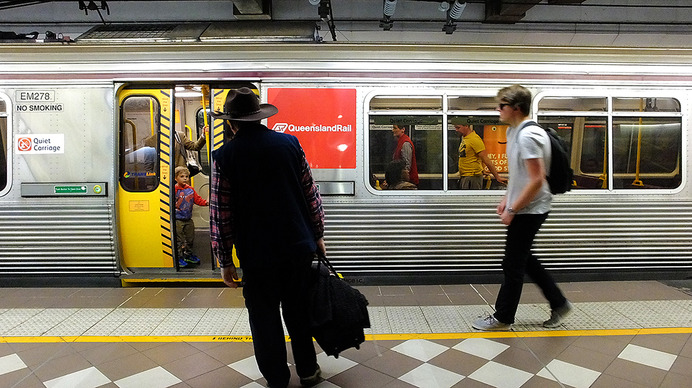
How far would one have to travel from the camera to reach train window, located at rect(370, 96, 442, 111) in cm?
515

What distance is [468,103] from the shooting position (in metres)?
5.20

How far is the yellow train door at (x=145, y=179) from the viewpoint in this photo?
5.29m

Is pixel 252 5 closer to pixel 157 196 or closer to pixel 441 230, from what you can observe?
pixel 157 196

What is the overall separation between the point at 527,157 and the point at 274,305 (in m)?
2.17

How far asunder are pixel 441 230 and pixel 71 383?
11.9 ft

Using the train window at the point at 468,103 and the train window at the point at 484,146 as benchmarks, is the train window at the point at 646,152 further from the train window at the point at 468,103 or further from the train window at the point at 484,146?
the train window at the point at 468,103

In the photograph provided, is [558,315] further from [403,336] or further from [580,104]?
[580,104]

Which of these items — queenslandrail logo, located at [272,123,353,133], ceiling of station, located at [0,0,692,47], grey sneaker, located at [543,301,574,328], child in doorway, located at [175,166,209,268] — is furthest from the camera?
ceiling of station, located at [0,0,692,47]

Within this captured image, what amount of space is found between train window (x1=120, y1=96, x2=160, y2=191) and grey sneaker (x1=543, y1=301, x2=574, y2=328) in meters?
4.21

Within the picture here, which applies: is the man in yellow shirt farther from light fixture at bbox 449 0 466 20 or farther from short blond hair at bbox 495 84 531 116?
light fixture at bbox 449 0 466 20

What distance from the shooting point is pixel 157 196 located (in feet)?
17.4

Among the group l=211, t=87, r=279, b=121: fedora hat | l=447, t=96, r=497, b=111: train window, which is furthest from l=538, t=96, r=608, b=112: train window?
l=211, t=87, r=279, b=121: fedora hat

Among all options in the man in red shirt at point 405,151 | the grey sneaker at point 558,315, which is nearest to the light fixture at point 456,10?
the man in red shirt at point 405,151

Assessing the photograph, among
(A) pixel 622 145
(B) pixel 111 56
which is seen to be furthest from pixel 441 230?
(B) pixel 111 56
